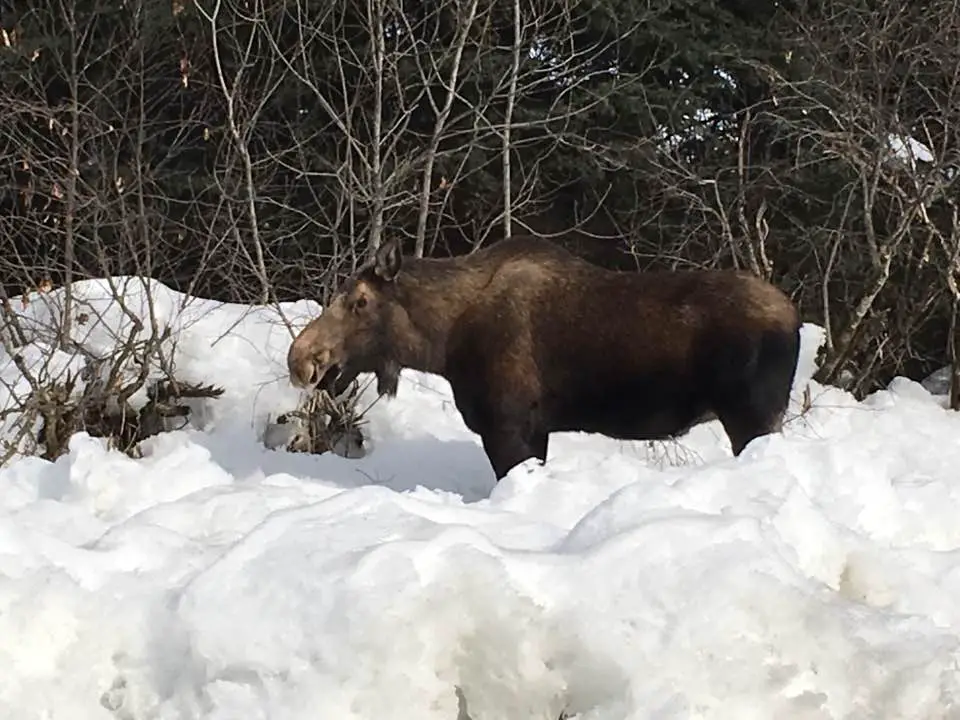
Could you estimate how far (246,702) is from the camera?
10.0ft

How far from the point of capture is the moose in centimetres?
657

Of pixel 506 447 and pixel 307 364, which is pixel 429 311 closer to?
pixel 307 364

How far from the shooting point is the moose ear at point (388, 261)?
6930mm

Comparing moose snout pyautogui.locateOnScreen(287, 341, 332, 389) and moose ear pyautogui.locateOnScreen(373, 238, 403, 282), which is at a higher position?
moose ear pyautogui.locateOnScreen(373, 238, 403, 282)

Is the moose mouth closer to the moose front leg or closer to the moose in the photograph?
the moose

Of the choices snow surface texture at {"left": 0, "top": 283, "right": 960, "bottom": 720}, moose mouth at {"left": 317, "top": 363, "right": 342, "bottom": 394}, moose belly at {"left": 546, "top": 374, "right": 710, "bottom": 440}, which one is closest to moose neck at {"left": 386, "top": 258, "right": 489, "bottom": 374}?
moose mouth at {"left": 317, "top": 363, "right": 342, "bottom": 394}

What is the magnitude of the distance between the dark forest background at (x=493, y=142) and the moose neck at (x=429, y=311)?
110 inches

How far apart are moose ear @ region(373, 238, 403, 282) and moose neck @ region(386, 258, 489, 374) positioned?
8 cm

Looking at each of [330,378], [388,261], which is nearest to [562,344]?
[388,261]

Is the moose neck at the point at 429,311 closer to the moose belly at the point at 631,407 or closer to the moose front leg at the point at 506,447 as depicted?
the moose front leg at the point at 506,447

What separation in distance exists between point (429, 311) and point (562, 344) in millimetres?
824

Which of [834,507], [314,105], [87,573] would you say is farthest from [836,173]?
[87,573]

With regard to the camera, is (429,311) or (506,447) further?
(429,311)

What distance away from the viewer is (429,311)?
698 centimetres
